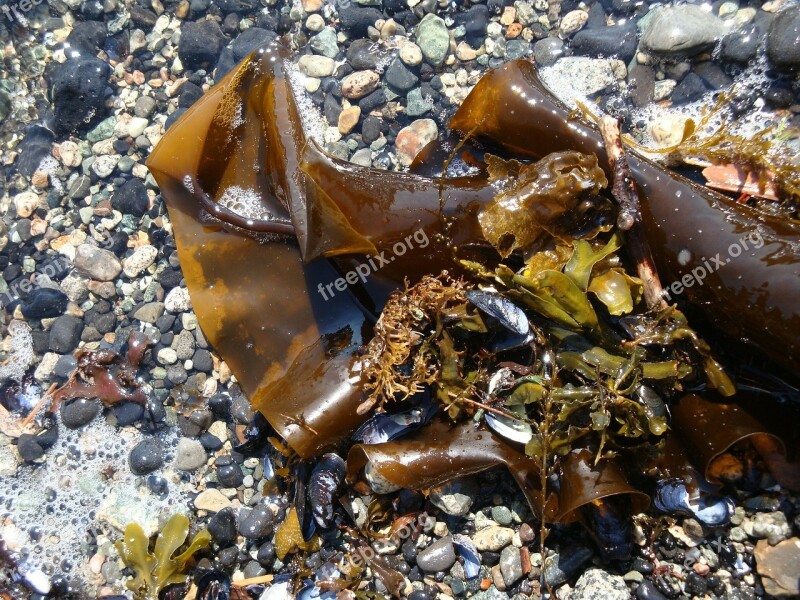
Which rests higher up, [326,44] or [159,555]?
[326,44]

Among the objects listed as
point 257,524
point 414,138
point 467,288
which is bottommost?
point 257,524

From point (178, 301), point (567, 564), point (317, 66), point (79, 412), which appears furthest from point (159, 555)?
point (317, 66)

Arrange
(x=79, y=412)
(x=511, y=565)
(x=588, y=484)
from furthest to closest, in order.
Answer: (x=79, y=412) → (x=511, y=565) → (x=588, y=484)

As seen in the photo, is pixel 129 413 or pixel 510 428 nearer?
pixel 510 428

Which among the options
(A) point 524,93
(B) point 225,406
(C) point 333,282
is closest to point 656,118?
(A) point 524,93

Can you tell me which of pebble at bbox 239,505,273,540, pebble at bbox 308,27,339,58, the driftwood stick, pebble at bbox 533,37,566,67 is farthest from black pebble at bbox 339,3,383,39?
pebble at bbox 239,505,273,540

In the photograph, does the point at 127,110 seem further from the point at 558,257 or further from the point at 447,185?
the point at 558,257

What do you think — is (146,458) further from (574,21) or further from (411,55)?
(574,21)
